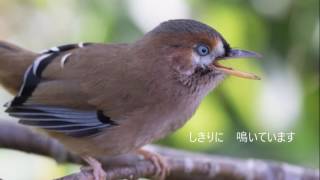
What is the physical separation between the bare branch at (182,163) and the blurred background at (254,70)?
9.3 inches

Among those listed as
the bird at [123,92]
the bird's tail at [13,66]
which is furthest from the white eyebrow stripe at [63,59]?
the bird's tail at [13,66]

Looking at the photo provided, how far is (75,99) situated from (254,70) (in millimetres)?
957

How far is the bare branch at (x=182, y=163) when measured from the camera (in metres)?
3.70

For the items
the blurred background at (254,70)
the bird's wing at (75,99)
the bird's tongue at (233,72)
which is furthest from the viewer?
the blurred background at (254,70)

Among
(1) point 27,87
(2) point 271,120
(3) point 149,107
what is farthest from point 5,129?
(2) point 271,120

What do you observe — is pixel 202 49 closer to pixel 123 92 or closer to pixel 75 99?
pixel 123 92

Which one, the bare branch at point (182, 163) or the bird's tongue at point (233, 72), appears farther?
the bare branch at point (182, 163)

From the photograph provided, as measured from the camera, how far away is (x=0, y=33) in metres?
4.71

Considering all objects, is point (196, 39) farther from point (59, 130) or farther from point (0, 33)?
point (0, 33)

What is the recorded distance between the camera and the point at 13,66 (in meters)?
3.81

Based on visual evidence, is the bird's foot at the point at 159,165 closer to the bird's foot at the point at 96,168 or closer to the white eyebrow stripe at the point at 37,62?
the bird's foot at the point at 96,168

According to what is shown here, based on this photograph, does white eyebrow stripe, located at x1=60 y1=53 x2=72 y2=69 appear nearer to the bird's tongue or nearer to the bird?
the bird

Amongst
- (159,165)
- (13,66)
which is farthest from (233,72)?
(13,66)

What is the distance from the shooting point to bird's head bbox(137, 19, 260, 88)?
338cm
